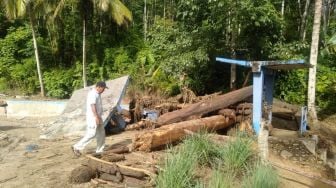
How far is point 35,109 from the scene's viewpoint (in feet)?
56.1

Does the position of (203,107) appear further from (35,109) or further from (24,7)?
(24,7)

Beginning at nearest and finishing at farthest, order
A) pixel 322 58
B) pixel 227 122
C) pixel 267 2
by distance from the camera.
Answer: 1. pixel 227 122
2. pixel 267 2
3. pixel 322 58

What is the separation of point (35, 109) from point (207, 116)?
→ 808 centimetres

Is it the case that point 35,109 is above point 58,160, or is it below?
below

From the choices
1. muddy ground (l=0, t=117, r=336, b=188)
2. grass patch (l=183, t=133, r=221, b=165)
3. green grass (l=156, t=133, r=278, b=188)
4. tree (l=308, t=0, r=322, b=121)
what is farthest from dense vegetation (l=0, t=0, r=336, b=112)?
green grass (l=156, t=133, r=278, b=188)

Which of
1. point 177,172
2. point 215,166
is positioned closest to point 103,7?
point 215,166

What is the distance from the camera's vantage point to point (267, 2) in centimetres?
1470

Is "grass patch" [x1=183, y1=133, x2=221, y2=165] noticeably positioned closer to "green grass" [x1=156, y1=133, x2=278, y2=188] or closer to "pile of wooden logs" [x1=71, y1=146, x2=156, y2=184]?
"green grass" [x1=156, y1=133, x2=278, y2=188]

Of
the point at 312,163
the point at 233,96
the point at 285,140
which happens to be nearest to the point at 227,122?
the point at 233,96

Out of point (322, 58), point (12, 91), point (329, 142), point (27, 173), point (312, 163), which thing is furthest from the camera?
point (12, 91)

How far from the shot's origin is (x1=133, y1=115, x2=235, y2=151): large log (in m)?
9.28

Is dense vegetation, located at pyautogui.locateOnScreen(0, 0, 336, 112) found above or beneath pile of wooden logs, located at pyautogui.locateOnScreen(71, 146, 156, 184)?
above

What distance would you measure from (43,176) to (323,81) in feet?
44.4

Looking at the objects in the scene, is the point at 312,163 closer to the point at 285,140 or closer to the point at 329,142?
the point at 285,140
